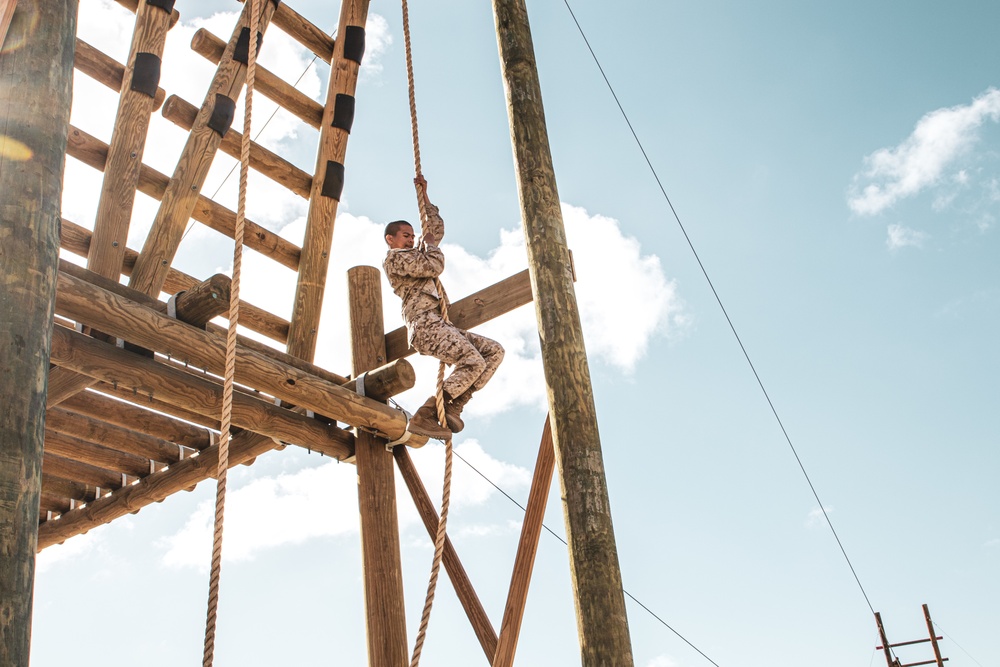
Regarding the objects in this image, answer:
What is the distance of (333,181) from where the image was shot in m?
6.68

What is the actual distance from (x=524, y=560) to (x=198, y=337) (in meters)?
2.12

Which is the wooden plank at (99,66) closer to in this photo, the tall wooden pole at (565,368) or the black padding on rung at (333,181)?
the black padding on rung at (333,181)

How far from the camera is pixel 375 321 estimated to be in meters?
6.05

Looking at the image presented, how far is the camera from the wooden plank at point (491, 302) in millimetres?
5512

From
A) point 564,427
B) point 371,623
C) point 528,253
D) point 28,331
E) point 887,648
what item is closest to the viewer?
point 28,331

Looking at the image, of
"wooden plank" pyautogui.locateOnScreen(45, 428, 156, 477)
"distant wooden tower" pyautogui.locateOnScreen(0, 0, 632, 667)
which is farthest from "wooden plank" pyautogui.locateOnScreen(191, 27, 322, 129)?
"wooden plank" pyautogui.locateOnScreen(45, 428, 156, 477)

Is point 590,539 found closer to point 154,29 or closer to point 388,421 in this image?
point 388,421

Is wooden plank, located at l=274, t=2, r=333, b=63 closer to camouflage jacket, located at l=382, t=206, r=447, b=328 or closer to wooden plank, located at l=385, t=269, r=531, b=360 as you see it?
camouflage jacket, located at l=382, t=206, r=447, b=328

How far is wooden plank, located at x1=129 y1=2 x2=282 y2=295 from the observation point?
5449 millimetres

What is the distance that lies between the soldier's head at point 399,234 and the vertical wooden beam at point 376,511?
32.6 inches

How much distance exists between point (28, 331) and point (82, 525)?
5197 mm

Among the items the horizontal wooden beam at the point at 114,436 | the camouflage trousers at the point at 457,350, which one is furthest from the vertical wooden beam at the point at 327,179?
the camouflage trousers at the point at 457,350

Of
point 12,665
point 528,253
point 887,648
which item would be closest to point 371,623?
point 528,253

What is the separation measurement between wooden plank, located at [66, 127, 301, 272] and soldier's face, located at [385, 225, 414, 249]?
134 cm
